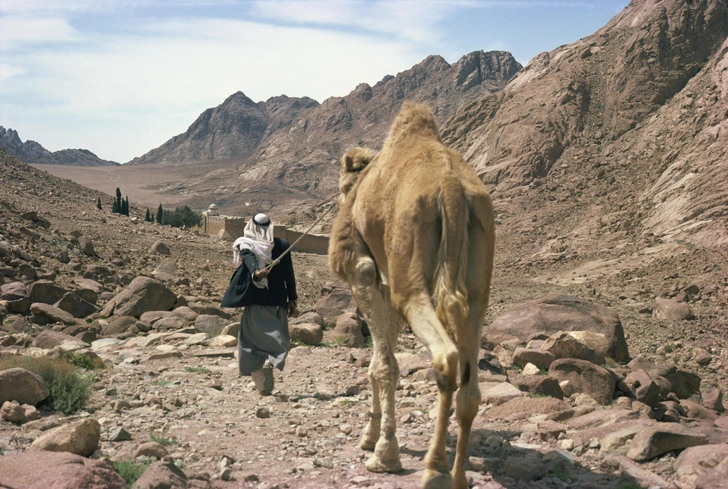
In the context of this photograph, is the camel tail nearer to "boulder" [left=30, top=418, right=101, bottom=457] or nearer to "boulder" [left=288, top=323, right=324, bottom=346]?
"boulder" [left=30, top=418, right=101, bottom=457]

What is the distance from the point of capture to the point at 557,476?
4809 millimetres

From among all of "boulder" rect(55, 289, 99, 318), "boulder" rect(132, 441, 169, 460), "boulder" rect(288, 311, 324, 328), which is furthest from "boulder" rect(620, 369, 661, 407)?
"boulder" rect(55, 289, 99, 318)

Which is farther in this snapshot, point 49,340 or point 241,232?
point 241,232

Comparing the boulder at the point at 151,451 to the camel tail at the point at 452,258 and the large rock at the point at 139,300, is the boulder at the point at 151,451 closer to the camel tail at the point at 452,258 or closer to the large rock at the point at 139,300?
the camel tail at the point at 452,258

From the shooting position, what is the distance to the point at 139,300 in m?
12.9

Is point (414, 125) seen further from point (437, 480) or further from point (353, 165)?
point (437, 480)

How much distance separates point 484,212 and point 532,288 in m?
20.8

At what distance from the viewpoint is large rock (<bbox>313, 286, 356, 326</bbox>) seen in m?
13.1

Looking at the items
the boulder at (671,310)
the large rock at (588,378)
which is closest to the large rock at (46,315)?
the large rock at (588,378)

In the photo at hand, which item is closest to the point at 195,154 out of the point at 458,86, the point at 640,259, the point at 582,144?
the point at 458,86

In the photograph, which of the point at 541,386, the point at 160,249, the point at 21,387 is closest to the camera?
the point at 21,387

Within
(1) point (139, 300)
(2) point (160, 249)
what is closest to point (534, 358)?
(1) point (139, 300)

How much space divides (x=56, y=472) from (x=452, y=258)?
8.82 ft

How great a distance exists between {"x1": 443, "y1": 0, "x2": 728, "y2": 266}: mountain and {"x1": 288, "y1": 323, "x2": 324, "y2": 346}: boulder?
62.7ft
